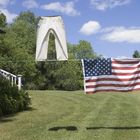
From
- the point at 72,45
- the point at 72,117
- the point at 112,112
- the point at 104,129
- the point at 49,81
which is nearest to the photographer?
the point at 104,129

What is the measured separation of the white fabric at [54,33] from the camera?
14.5m

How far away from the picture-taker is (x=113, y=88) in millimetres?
14352

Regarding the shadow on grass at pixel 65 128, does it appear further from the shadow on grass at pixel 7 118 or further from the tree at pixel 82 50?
the tree at pixel 82 50

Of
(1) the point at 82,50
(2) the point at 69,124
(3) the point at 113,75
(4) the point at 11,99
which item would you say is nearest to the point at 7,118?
(4) the point at 11,99

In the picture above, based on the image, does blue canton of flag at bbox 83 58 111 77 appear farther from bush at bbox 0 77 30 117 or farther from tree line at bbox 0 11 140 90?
tree line at bbox 0 11 140 90

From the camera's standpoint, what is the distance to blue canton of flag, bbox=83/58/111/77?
1434cm

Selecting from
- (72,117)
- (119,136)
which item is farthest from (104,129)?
(72,117)

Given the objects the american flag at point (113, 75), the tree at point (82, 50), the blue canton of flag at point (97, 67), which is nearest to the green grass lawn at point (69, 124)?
the american flag at point (113, 75)

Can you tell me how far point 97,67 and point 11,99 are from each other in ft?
14.7

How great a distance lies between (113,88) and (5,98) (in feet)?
15.3

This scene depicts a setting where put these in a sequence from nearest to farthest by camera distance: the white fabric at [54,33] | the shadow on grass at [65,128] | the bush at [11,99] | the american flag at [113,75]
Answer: the shadow on grass at [65,128] < the american flag at [113,75] < the white fabric at [54,33] < the bush at [11,99]

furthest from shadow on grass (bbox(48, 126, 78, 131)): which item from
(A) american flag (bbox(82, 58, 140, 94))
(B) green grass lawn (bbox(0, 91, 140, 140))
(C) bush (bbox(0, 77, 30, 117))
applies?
(C) bush (bbox(0, 77, 30, 117))

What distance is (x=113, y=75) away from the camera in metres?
14.3

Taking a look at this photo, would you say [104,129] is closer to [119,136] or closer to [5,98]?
[119,136]
